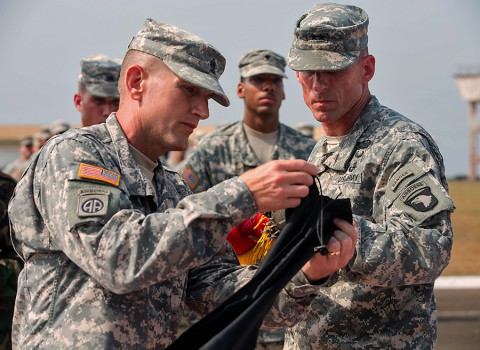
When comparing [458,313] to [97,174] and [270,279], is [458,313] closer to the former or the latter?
[270,279]

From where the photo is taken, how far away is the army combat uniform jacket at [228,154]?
8281mm

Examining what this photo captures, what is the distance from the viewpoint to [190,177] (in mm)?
8180

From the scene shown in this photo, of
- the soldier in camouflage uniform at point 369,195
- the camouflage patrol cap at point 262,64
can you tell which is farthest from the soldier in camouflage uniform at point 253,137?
the soldier in camouflage uniform at point 369,195

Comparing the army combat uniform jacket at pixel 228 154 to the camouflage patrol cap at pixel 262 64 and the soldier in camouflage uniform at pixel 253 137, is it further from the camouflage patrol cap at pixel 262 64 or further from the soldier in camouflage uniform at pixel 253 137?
the camouflage patrol cap at pixel 262 64

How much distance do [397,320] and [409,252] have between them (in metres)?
0.54

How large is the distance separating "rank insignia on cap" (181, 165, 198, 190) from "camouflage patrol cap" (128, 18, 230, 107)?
171 inches

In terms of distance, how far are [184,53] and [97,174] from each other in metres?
0.61

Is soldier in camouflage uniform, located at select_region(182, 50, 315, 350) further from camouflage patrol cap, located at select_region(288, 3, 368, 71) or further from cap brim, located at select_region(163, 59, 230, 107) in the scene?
cap brim, located at select_region(163, 59, 230, 107)

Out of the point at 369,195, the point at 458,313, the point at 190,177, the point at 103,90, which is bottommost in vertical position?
the point at 458,313

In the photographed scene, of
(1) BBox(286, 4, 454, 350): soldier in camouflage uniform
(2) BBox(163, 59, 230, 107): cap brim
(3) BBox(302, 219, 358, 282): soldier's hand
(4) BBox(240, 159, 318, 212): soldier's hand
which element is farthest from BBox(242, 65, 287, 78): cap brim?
(4) BBox(240, 159, 318, 212): soldier's hand

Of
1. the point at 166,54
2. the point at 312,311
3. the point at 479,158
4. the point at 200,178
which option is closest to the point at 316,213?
the point at 166,54

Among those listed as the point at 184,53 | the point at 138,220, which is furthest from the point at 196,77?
the point at 138,220

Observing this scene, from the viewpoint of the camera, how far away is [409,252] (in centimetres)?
393

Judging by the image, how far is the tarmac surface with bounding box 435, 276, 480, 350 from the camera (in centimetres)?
1050
